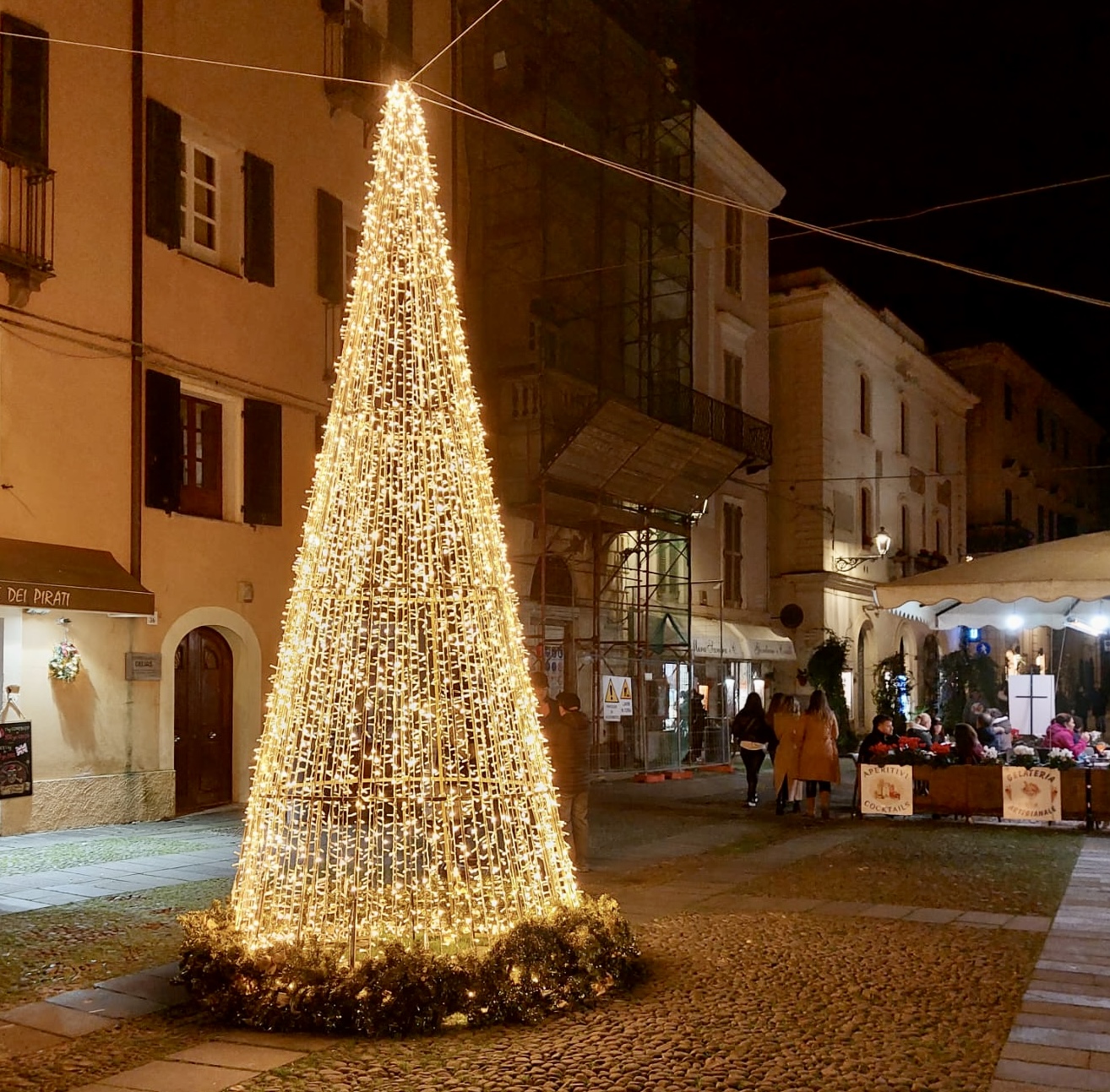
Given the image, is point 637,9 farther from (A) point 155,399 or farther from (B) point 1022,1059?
(B) point 1022,1059

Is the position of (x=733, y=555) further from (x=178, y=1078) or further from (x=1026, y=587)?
(x=178, y=1078)

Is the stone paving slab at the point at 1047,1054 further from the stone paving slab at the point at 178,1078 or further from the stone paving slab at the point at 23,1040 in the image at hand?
the stone paving slab at the point at 23,1040

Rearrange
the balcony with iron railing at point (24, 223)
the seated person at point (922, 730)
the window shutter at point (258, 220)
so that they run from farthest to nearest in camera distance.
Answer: the seated person at point (922, 730), the window shutter at point (258, 220), the balcony with iron railing at point (24, 223)

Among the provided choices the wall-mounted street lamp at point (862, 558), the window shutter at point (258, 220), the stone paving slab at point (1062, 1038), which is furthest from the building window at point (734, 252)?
the stone paving slab at point (1062, 1038)

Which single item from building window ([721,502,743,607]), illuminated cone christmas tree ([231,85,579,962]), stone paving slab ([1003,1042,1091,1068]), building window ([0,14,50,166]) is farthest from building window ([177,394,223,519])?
building window ([721,502,743,607])

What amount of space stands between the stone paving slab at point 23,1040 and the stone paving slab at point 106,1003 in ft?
1.18

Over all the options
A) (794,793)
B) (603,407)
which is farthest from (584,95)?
(794,793)

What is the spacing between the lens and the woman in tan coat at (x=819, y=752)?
48.5 feet

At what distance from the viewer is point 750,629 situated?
27406 millimetres

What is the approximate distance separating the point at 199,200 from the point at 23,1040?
12.5 meters

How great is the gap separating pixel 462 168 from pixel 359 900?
16497 mm

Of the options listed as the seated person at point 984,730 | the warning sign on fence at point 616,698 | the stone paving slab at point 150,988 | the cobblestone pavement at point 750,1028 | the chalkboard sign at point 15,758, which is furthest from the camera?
the warning sign on fence at point 616,698

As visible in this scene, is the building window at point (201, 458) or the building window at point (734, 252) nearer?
the building window at point (201, 458)

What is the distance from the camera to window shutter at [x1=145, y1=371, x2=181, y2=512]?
14719mm
